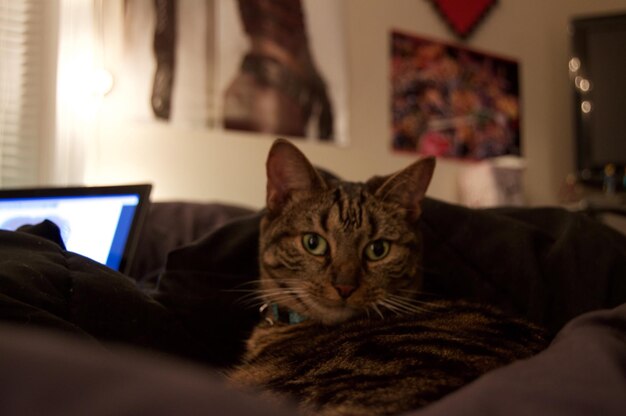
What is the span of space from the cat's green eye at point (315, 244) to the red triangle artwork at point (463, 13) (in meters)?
2.46

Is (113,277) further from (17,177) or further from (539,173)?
(539,173)

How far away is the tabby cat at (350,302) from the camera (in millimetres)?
679

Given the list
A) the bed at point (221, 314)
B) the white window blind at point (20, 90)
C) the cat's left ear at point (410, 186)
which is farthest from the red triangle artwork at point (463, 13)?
the cat's left ear at point (410, 186)

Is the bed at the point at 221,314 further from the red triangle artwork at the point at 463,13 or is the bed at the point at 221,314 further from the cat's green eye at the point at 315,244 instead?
the red triangle artwork at the point at 463,13

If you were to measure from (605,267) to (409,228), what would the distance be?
1.11 ft

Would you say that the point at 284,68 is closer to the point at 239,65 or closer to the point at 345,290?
the point at 239,65

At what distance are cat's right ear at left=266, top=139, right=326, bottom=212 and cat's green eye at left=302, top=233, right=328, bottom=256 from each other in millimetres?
94

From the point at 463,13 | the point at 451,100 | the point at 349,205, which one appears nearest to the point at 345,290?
the point at 349,205

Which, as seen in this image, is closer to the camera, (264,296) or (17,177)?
(264,296)

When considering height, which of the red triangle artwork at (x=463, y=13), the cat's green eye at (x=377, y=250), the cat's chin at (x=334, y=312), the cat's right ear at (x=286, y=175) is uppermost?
the red triangle artwork at (x=463, y=13)

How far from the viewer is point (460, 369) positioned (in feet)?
2.00

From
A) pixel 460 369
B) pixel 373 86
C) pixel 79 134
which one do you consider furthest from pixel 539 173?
pixel 460 369

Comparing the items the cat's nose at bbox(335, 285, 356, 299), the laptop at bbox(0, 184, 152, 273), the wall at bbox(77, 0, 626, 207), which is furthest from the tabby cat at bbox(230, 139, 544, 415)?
the wall at bbox(77, 0, 626, 207)

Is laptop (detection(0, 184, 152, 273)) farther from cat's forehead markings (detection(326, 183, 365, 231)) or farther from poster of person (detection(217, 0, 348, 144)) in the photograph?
poster of person (detection(217, 0, 348, 144))
